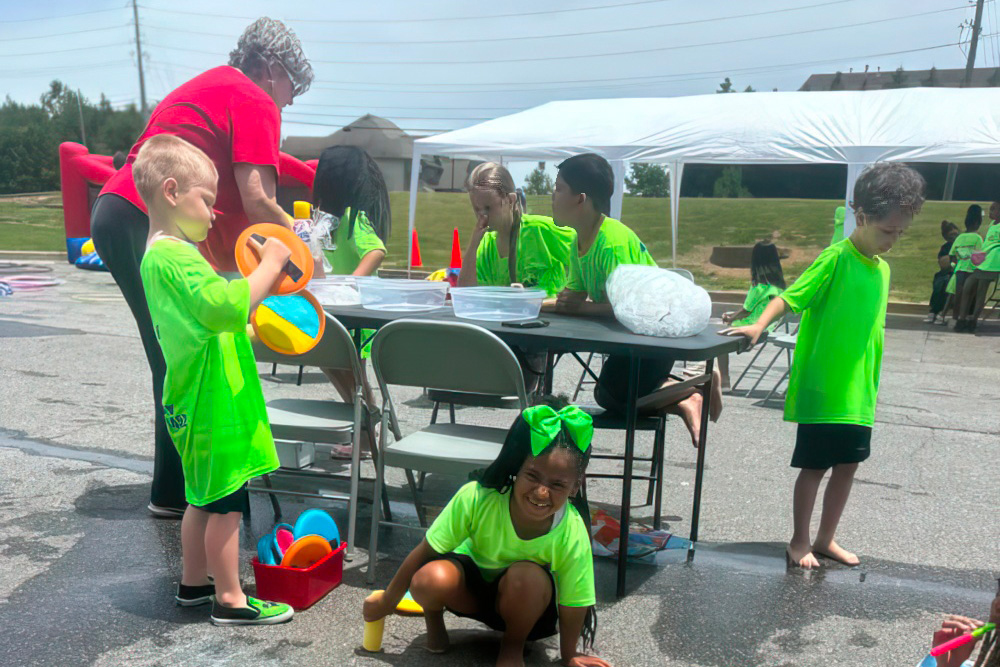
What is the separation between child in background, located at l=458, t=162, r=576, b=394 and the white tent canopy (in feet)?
25.1

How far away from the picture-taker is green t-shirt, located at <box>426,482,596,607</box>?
8.58 ft

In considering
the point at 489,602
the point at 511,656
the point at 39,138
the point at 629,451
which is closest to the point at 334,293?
the point at 629,451

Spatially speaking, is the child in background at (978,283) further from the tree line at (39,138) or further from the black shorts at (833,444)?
the tree line at (39,138)

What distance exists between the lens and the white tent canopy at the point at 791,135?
1187 cm

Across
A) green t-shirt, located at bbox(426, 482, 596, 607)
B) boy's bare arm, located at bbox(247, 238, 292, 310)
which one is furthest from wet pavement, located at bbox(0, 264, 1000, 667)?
boy's bare arm, located at bbox(247, 238, 292, 310)

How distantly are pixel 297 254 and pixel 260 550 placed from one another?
1.01 meters

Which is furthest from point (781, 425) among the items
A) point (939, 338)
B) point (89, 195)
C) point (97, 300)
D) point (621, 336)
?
point (89, 195)

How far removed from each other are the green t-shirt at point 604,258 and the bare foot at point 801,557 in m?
1.29

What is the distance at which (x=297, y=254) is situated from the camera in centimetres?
298

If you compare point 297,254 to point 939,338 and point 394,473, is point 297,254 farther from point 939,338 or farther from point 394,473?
point 939,338

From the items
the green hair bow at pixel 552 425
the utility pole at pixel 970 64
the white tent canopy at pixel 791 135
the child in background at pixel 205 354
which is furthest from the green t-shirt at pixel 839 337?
the utility pole at pixel 970 64

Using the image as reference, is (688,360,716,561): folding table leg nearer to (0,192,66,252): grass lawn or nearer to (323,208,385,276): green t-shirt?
(323,208,385,276): green t-shirt

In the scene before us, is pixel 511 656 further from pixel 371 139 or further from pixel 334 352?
pixel 371 139

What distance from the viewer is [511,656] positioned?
261cm
